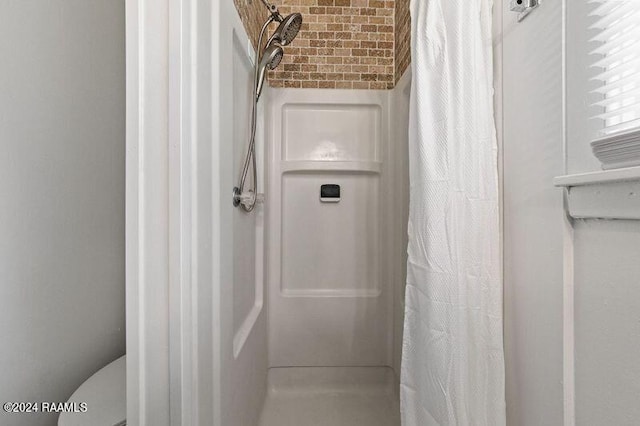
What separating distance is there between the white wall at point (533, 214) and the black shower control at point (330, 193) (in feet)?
3.19

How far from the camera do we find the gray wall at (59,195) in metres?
0.81

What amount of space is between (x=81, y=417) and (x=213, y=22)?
1.03 meters

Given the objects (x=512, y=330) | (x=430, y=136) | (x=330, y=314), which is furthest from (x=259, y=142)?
(x=512, y=330)

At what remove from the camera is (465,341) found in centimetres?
73

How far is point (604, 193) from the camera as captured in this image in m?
0.47

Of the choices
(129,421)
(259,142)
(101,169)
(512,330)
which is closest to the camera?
(129,421)

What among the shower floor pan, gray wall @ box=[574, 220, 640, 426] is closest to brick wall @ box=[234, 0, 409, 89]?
gray wall @ box=[574, 220, 640, 426]

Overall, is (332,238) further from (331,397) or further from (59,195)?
(59,195)

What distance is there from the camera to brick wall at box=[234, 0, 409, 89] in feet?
5.28

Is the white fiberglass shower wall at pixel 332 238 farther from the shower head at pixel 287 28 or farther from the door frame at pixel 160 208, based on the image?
the door frame at pixel 160 208

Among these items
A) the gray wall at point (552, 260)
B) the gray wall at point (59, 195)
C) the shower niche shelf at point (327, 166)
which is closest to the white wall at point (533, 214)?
the gray wall at point (552, 260)

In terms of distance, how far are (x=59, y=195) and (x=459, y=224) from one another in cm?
122

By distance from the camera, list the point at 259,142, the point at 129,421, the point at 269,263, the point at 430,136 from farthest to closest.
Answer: the point at 269,263 < the point at 259,142 < the point at 430,136 < the point at 129,421

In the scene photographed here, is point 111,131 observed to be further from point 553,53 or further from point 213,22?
point 553,53
